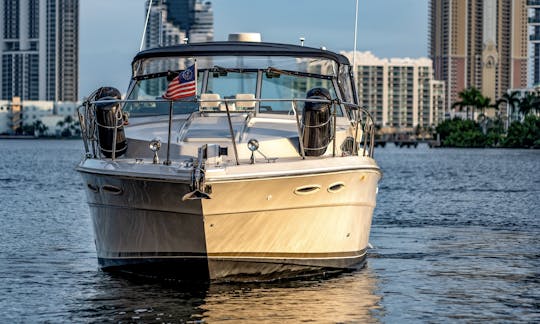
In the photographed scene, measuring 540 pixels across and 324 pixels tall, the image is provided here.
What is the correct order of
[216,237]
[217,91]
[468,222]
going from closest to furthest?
[216,237]
[217,91]
[468,222]

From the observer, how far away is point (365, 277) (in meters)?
17.8

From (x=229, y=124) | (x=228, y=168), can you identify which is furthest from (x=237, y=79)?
(x=228, y=168)

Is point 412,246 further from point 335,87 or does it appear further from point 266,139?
point 266,139

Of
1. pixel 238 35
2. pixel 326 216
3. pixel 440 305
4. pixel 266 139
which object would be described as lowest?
pixel 440 305

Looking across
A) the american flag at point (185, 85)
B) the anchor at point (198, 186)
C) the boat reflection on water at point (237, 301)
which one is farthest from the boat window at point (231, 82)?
the anchor at point (198, 186)

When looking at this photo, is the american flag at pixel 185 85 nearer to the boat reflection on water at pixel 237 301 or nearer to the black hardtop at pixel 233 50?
the black hardtop at pixel 233 50

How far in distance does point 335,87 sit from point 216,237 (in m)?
4.10

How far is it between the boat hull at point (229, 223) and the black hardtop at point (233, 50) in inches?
91.5

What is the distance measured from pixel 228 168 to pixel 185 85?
1666 millimetres

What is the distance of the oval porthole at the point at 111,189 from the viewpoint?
603 inches

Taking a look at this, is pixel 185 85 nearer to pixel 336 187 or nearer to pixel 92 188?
pixel 92 188

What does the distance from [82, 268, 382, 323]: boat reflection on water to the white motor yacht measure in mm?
226

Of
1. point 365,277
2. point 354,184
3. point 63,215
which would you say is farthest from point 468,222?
point 354,184

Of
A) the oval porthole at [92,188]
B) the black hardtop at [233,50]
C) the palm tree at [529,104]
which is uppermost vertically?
the palm tree at [529,104]
